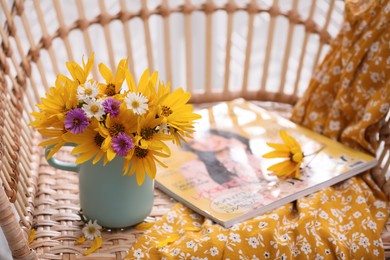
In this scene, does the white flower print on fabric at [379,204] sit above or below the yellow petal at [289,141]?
below

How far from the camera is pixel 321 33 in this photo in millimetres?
1145

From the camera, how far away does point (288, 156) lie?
3.09ft

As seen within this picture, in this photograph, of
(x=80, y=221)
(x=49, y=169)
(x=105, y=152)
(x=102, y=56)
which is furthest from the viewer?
(x=102, y=56)

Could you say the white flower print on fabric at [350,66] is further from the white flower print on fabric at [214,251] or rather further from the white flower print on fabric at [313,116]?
the white flower print on fabric at [214,251]

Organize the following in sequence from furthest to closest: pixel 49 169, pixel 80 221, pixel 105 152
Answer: pixel 49 169 < pixel 80 221 < pixel 105 152

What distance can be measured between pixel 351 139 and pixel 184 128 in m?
0.39

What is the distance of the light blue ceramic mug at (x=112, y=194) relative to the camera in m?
0.77

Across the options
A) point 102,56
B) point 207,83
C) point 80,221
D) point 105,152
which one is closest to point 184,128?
point 105,152

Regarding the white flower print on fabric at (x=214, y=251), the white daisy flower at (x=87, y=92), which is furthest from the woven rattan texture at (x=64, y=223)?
the white daisy flower at (x=87, y=92)

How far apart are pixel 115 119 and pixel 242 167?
0.32 meters

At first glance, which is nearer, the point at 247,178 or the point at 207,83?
the point at 247,178

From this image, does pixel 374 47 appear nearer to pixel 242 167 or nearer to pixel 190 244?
pixel 242 167

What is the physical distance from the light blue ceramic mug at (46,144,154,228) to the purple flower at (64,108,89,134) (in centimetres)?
8

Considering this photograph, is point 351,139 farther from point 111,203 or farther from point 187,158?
point 111,203
